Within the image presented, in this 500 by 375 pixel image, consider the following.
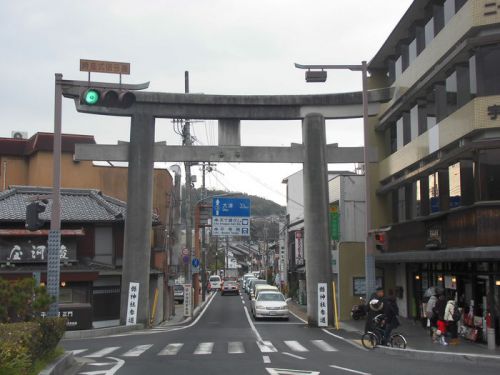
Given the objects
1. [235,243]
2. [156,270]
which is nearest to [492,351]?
[156,270]

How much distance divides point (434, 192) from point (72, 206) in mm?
20307

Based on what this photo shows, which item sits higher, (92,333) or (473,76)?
(473,76)

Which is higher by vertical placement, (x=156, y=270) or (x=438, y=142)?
(x=438, y=142)

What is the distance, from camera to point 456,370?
569 inches

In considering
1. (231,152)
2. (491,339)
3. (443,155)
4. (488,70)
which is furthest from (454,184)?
(231,152)

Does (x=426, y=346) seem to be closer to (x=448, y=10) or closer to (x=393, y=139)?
(x=448, y=10)

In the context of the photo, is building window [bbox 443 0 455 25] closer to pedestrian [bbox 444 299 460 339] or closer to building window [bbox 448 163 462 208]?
building window [bbox 448 163 462 208]

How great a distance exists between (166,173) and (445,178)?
77.2 feet

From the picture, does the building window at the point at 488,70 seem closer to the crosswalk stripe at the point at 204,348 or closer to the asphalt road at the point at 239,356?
the asphalt road at the point at 239,356

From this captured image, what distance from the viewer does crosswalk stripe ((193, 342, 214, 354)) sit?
18188mm

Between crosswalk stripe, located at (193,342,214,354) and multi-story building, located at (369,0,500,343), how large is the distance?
22.4 feet

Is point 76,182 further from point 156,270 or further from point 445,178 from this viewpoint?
point 445,178

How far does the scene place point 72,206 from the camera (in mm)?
34938

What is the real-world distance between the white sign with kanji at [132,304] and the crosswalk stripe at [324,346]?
385 inches
